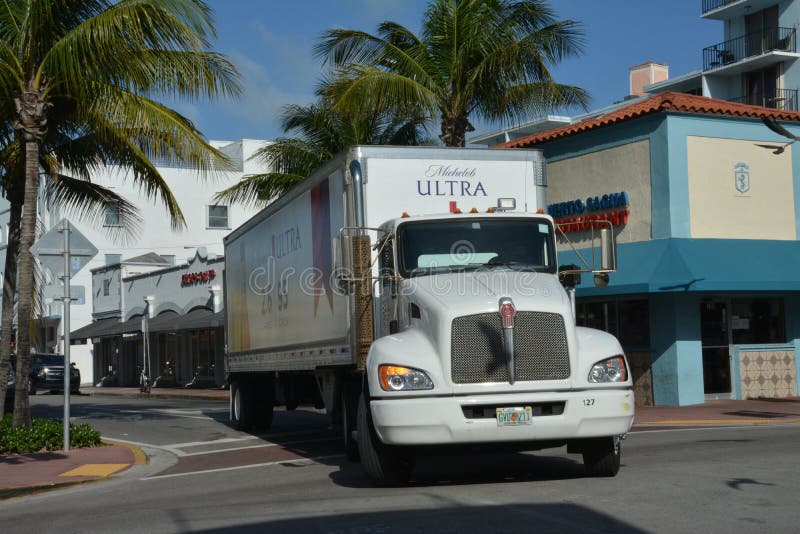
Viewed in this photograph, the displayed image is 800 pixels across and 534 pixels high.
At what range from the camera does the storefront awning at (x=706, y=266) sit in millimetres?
21078

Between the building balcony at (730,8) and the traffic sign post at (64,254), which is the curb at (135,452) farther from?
the building balcony at (730,8)

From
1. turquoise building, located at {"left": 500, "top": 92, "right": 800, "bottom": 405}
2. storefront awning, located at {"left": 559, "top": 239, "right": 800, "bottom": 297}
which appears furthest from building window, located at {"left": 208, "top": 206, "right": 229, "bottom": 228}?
storefront awning, located at {"left": 559, "top": 239, "right": 800, "bottom": 297}

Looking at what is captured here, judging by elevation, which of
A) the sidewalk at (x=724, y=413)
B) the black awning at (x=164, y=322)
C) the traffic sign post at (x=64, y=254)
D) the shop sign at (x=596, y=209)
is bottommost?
the sidewalk at (x=724, y=413)

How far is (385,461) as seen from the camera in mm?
9766

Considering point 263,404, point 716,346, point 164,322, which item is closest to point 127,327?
point 164,322

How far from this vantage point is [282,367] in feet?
51.4

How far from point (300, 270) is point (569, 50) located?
1081 centimetres

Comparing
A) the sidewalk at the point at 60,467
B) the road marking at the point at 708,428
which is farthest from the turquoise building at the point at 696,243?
the sidewalk at the point at 60,467

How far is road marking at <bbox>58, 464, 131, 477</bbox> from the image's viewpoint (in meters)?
12.8

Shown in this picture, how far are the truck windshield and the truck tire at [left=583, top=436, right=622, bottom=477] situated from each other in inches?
75.9

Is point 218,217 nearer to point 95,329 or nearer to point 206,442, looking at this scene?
point 95,329

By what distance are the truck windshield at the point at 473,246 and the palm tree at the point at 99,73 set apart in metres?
6.05

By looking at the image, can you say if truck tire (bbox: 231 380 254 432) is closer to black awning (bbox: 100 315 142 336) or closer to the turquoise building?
the turquoise building

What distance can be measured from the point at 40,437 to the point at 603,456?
9386mm
